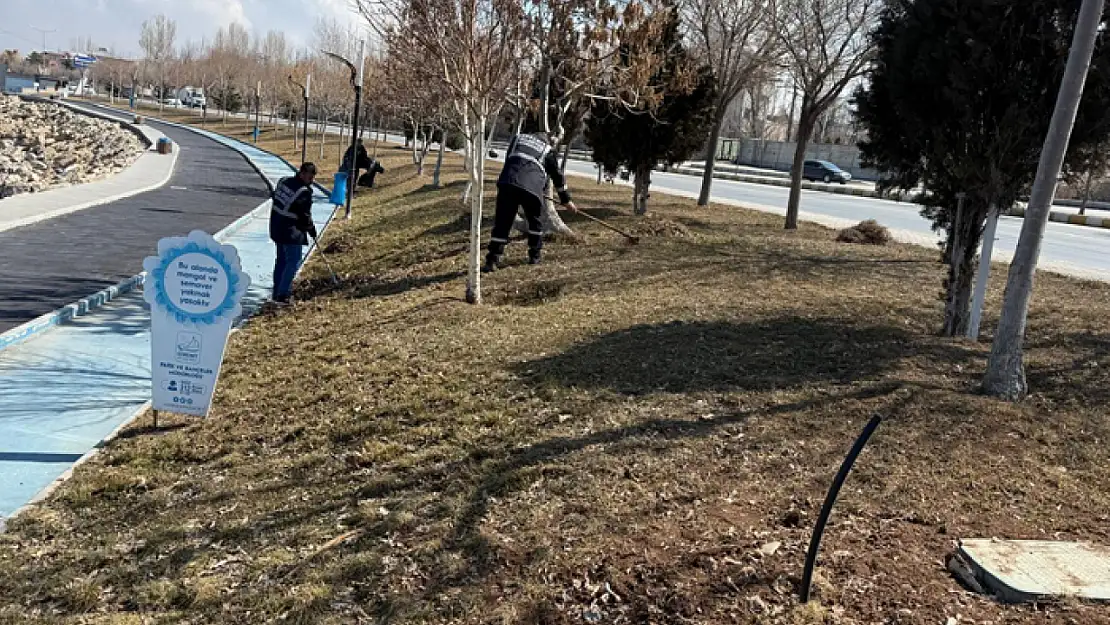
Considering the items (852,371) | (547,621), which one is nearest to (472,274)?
(852,371)

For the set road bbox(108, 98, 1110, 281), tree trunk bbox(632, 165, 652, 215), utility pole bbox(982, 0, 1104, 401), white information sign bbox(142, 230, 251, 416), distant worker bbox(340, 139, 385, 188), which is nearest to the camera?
utility pole bbox(982, 0, 1104, 401)

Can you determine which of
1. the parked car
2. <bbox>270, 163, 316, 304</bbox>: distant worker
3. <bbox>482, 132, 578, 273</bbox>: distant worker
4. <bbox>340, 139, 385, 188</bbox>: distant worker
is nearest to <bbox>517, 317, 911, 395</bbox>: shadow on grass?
<bbox>482, 132, 578, 273</bbox>: distant worker

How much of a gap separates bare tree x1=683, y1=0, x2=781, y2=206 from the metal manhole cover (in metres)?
14.6

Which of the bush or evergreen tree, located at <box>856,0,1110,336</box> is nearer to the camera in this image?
evergreen tree, located at <box>856,0,1110,336</box>

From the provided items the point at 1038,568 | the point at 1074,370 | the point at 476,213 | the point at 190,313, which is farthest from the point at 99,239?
the point at 1038,568

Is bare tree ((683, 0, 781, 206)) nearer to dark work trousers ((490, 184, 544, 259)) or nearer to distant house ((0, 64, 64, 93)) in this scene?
dark work trousers ((490, 184, 544, 259))

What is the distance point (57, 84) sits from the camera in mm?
107438

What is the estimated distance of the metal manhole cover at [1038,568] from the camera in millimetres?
3344

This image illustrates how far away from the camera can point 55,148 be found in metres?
43.7

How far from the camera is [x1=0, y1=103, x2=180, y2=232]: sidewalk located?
14.5 meters

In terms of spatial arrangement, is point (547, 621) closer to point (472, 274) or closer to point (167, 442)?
point (167, 442)

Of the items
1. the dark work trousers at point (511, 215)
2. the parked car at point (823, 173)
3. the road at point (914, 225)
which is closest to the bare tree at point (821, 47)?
the road at point (914, 225)

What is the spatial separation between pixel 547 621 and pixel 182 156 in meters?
35.0

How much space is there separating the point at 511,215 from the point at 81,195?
12885mm
